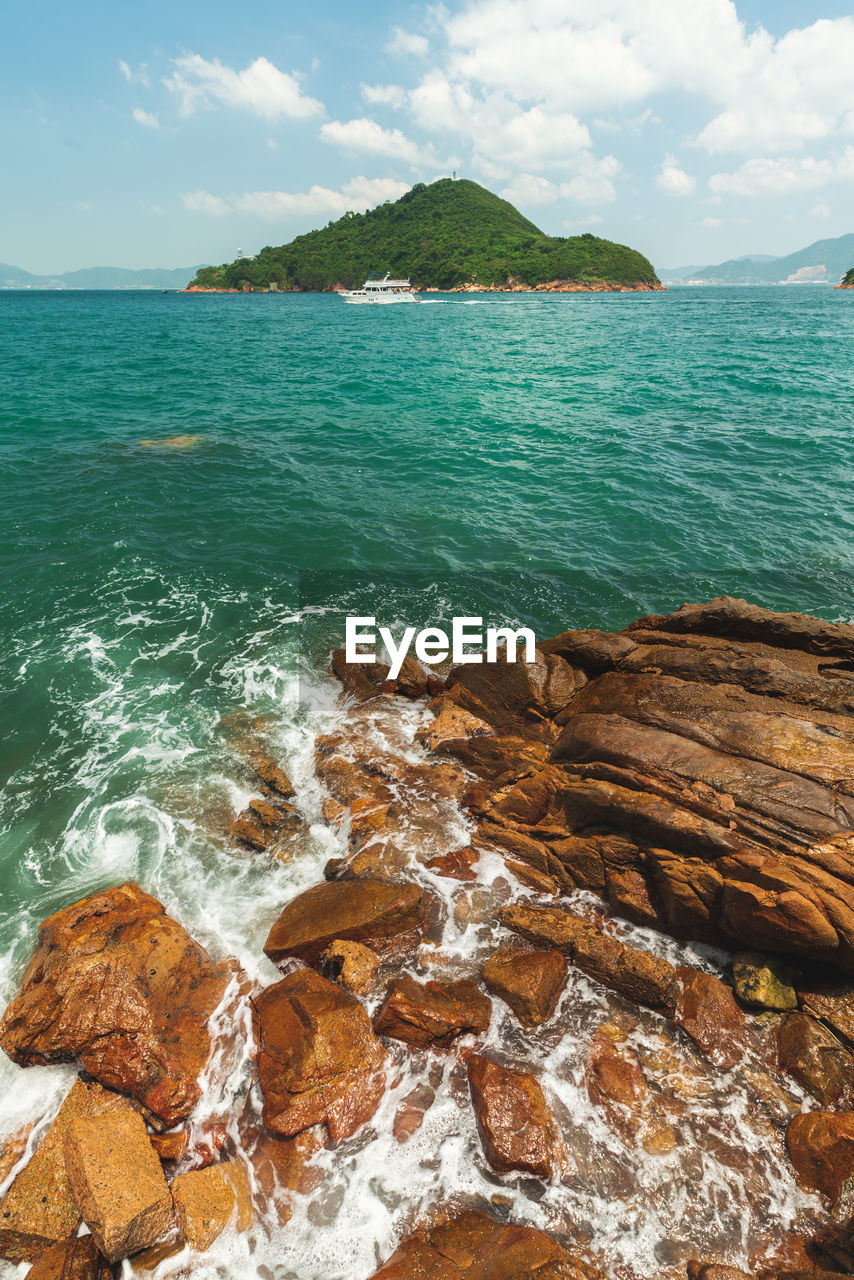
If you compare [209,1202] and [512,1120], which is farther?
[512,1120]

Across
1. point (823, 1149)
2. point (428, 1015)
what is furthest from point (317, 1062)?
point (823, 1149)

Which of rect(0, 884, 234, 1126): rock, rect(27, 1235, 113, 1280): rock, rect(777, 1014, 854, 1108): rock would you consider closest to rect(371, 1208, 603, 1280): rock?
rect(27, 1235, 113, 1280): rock

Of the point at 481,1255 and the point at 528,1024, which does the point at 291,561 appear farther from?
the point at 481,1255

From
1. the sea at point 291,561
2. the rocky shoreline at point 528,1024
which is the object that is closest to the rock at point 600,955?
the rocky shoreline at point 528,1024

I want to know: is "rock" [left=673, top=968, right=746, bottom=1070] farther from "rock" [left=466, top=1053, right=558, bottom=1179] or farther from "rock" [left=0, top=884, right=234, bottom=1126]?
"rock" [left=0, top=884, right=234, bottom=1126]

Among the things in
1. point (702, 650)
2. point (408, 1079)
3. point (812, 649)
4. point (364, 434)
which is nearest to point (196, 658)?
point (408, 1079)
